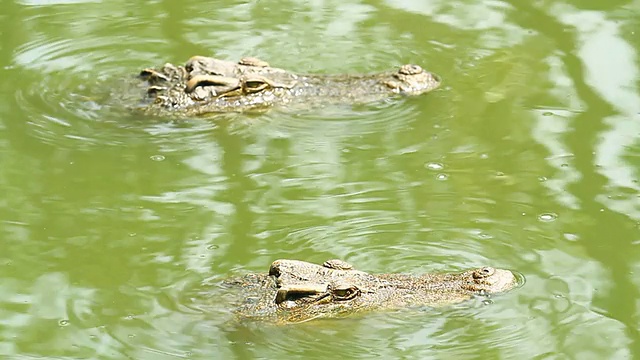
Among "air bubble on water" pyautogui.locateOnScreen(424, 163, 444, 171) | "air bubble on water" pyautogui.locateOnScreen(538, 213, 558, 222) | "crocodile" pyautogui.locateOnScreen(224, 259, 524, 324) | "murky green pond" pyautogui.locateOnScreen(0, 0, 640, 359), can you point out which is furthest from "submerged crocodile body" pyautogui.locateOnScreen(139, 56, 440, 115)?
"crocodile" pyautogui.locateOnScreen(224, 259, 524, 324)

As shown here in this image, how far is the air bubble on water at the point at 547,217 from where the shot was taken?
733 cm

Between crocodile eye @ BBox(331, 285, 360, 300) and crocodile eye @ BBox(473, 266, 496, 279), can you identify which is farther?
crocodile eye @ BBox(473, 266, 496, 279)

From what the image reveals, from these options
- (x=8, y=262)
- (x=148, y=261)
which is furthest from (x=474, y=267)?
(x=8, y=262)

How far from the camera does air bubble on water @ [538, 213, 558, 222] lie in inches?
289

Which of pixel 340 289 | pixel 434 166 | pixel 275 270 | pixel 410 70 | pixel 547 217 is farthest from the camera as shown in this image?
pixel 410 70

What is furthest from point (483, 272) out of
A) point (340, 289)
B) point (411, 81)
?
point (411, 81)

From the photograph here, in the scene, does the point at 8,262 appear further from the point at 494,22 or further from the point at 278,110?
the point at 494,22

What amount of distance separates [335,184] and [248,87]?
1715 mm

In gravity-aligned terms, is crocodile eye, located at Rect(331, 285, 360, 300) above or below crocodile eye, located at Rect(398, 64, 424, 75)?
below

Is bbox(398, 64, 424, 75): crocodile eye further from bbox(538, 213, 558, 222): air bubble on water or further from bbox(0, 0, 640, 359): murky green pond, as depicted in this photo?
bbox(538, 213, 558, 222): air bubble on water

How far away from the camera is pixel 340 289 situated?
6234 millimetres

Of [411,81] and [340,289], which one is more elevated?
[411,81]

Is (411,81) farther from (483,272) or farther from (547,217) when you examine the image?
(483,272)

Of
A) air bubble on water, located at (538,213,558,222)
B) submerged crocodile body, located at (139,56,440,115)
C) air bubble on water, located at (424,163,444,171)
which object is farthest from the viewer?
submerged crocodile body, located at (139,56,440,115)
